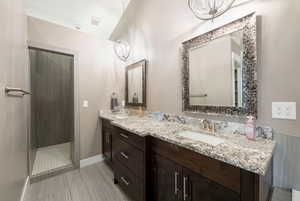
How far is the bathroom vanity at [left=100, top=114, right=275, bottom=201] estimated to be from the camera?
2.44 feet

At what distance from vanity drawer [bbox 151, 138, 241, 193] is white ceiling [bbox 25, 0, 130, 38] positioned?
2536 mm

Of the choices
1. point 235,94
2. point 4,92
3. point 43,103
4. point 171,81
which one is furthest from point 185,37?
point 43,103

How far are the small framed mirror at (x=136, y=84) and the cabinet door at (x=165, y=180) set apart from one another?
4.00ft

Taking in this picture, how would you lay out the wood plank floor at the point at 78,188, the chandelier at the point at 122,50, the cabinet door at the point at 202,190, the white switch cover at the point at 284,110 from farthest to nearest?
the chandelier at the point at 122,50, the wood plank floor at the point at 78,188, the white switch cover at the point at 284,110, the cabinet door at the point at 202,190

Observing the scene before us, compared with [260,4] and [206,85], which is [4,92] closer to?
[206,85]

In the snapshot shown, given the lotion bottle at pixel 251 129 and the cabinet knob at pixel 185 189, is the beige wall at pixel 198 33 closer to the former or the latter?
the lotion bottle at pixel 251 129

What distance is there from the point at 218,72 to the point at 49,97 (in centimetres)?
383

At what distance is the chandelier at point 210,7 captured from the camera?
1244mm

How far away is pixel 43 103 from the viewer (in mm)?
3410

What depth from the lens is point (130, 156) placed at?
1558 millimetres

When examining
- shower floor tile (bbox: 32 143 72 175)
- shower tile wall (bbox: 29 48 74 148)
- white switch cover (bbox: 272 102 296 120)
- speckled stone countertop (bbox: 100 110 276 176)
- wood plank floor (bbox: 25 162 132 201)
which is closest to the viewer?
speckled stone countertop (bbox: 100 110 276 176)

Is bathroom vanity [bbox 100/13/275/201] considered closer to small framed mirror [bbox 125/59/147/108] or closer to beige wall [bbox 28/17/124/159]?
small framed mirror [bbox 125/59/147/108]

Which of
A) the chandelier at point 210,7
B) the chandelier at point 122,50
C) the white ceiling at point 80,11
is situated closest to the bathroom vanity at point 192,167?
the chandelier at point 210,7

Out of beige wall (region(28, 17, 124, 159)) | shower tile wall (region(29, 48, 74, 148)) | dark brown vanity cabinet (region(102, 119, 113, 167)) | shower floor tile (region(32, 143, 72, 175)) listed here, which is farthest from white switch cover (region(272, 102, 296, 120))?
shower tile wall (region(29, 48, 74, 148))
